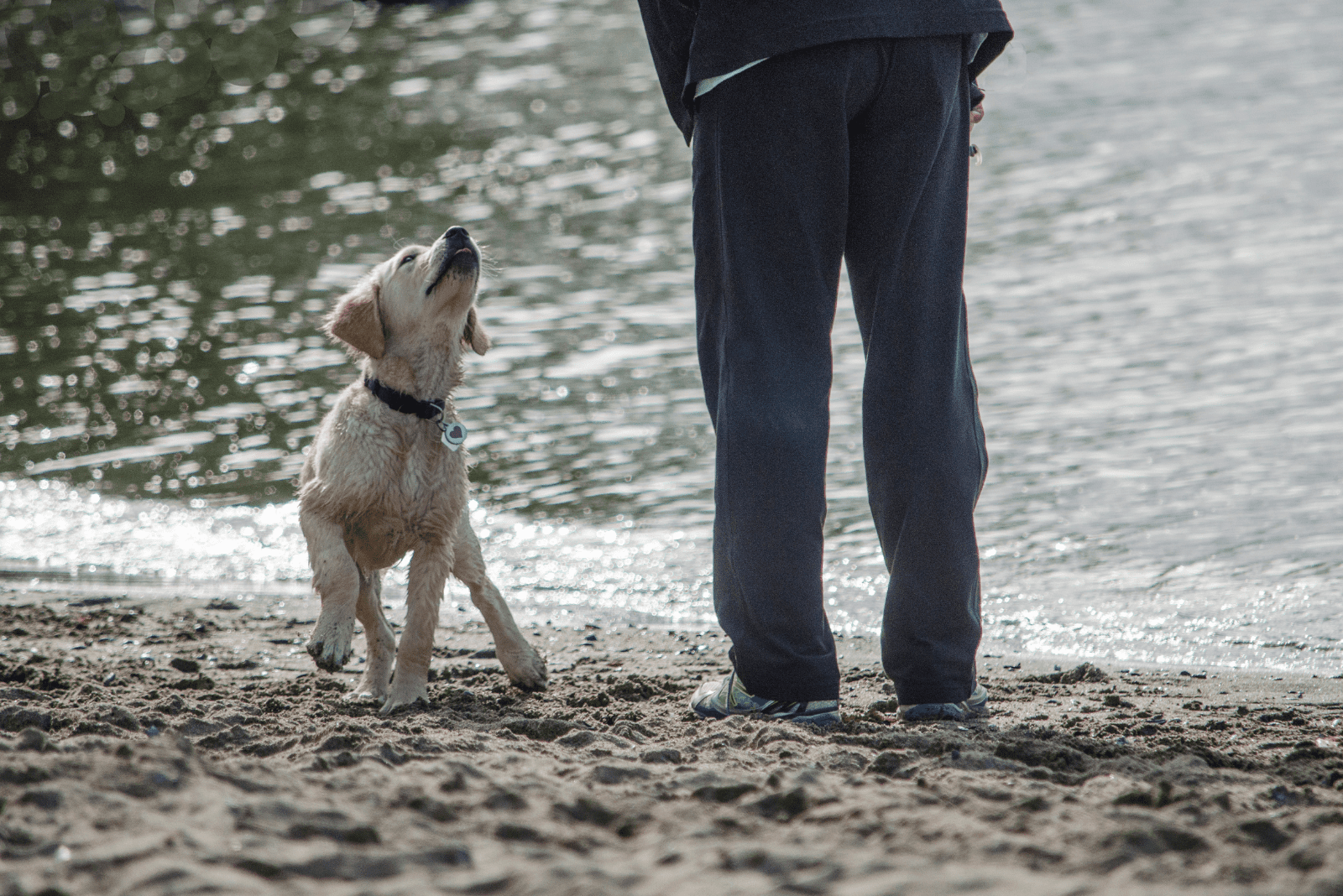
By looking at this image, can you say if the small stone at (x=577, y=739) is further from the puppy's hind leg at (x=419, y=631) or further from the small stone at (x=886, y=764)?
the puppy's hind leg at (x=419, y=631)

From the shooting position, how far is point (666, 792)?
2.69 metres

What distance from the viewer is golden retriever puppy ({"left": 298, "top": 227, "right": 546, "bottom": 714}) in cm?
415

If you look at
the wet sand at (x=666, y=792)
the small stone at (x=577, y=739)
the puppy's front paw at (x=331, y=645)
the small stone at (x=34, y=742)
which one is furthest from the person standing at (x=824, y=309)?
the small stone at (x=34, y=742)

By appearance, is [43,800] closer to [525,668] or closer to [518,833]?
[518,833]

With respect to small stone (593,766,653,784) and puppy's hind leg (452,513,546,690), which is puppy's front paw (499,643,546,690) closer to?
puppy's hind leg (452,513,546,690)

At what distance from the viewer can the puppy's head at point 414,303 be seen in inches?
170

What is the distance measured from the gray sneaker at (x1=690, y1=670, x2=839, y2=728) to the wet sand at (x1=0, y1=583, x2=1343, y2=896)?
0.08 m

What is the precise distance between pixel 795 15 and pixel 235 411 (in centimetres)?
489

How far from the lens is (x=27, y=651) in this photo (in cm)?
469

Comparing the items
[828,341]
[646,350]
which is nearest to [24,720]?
[828,341]

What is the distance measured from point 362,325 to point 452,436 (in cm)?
45

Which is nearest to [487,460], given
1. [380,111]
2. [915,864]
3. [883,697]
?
[883,697]

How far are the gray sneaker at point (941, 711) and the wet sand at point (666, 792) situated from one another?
0.19ft

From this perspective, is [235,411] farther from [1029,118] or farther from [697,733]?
[1029,118]
